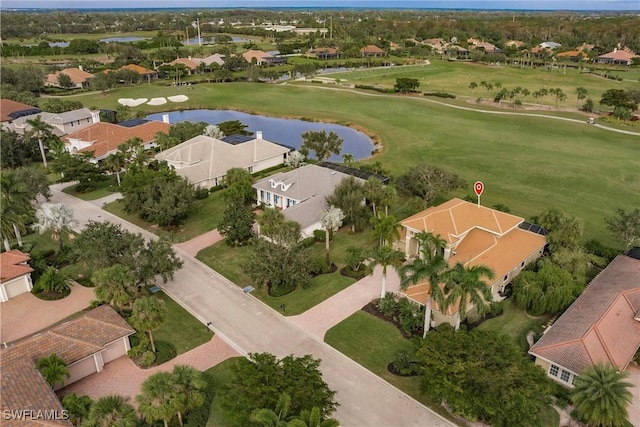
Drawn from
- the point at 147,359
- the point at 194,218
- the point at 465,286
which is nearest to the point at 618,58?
the point at 194,218

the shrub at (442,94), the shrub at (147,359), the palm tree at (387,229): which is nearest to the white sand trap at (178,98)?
the shrub at (442,94)

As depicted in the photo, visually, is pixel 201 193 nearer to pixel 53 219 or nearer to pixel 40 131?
pixel 53 219

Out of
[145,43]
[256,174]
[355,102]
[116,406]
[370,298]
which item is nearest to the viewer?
[116,406]

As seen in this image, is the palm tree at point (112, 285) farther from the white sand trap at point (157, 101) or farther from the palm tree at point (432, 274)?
the white sand trap at point (157, 101)

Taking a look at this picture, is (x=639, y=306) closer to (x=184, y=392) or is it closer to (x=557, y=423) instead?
(x=557, y=423)

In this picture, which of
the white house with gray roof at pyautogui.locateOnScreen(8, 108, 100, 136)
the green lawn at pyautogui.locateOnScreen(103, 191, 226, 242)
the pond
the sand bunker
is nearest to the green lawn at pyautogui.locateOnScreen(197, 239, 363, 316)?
the green lawn at pyautogui.locateOnScreen(103, 191, 226, 242)

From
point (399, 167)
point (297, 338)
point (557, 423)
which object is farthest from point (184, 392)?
point (399, 167)

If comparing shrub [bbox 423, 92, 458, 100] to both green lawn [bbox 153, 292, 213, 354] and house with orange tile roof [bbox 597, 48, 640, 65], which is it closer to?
house with orange tile roof [bbox 597, 48, 640, 65]
